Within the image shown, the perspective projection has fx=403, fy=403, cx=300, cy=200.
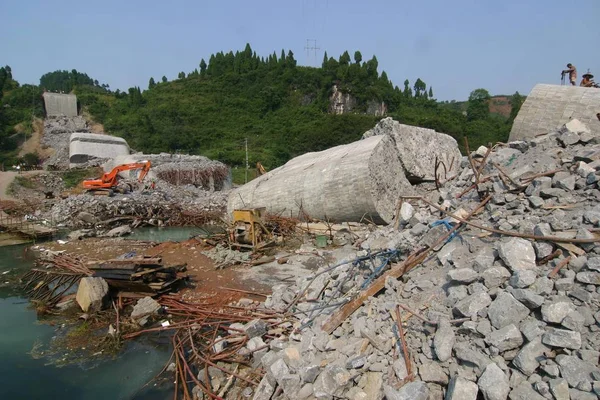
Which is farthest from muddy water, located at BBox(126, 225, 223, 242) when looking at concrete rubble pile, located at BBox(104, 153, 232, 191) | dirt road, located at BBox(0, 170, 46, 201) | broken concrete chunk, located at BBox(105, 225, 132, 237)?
dirt road, located at BBox(0, 170, 46, 201)

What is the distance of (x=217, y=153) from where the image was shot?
3816 centimetres

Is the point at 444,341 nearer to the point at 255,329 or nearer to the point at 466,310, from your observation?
the point at 466,310

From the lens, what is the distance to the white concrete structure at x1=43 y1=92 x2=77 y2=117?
43.0m

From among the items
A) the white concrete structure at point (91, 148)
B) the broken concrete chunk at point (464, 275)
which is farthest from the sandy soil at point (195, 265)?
the white concrete structure at point (91, 148)

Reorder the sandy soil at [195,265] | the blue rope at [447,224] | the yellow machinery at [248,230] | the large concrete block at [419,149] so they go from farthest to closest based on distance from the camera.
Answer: the large concrete block at [419,149] < the yellow machinery at [248,230] < the sandy soil at [195,265] < the blue rope at [447,224]

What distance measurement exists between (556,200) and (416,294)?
81.8 inches

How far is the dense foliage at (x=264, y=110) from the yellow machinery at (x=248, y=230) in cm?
2650

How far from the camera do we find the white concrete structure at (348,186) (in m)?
10.4

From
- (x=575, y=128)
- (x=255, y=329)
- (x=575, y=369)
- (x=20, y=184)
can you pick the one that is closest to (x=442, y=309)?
(x=575, y=369)

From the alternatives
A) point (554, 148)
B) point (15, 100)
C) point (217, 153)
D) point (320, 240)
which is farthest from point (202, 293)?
point (15, 100)

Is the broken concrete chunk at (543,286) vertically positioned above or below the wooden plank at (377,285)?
above

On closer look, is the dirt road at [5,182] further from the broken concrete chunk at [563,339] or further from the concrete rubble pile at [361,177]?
the broken concrete chunk at [563,339]

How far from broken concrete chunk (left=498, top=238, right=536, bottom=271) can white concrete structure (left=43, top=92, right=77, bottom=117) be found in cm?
4776

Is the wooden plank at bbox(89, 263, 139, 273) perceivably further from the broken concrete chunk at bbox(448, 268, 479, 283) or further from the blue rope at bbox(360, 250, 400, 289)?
the broken concrete chunk at bbox(448, 268, 479, 283)
